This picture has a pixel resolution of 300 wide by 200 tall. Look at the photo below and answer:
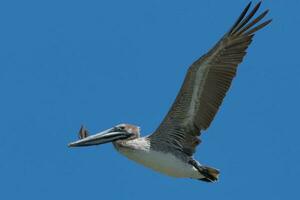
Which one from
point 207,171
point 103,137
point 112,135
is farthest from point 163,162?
point 103,137

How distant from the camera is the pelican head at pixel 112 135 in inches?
1171

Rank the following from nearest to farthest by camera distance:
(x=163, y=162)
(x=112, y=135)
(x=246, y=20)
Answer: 1. (x=163, y=162)
2. (x=246, y=20)
3. (x=112, y=135)

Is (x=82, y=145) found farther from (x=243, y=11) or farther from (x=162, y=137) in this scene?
(x=243, y=11)

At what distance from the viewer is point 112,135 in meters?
29.8

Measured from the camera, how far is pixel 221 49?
29.3 m

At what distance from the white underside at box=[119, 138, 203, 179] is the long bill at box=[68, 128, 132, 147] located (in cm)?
50

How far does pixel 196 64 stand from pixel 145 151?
1.67 meters

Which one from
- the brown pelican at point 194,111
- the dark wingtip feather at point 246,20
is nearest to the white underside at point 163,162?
the brown pelican at point 194,111

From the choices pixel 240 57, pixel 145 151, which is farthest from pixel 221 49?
pixel 145 151

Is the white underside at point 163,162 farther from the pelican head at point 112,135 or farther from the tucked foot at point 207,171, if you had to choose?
the pelican head at point 112,135

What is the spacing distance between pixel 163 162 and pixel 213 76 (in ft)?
5.43

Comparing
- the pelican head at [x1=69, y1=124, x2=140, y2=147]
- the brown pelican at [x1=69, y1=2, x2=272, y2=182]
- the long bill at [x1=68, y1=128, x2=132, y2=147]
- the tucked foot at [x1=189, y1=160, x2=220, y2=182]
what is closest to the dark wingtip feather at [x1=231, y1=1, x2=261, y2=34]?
the brown pelican at [x1=69, y1=2, x2=272, y2=182]

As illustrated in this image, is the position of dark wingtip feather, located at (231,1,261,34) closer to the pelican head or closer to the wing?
the wing

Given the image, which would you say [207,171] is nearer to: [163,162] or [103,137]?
[163,162]
